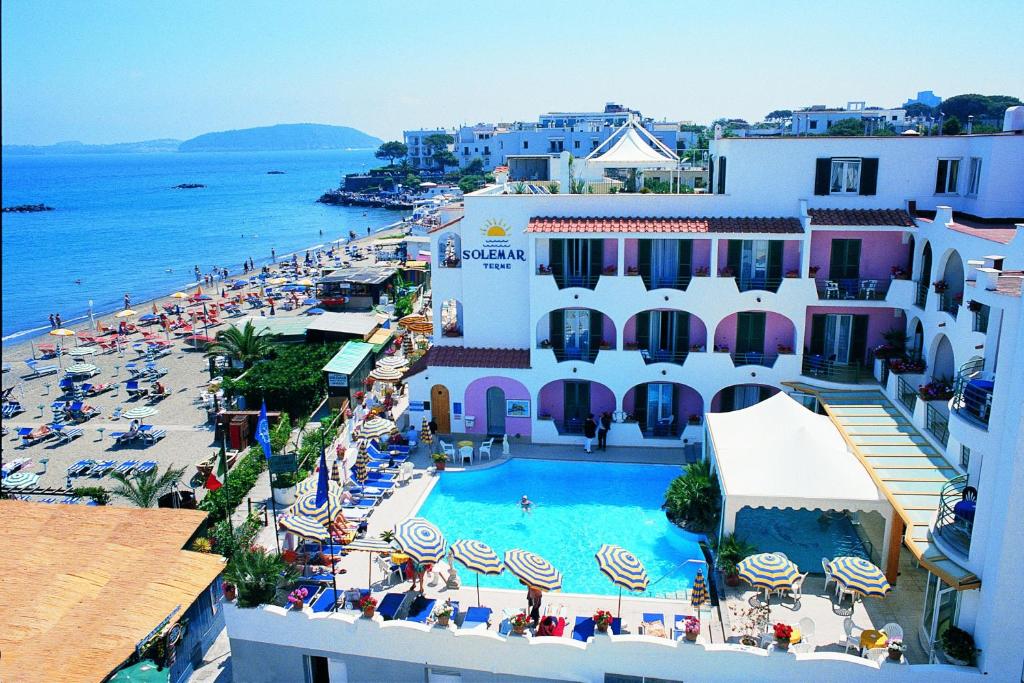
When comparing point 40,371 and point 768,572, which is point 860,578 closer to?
point 768,572

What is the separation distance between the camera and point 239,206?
189125mm

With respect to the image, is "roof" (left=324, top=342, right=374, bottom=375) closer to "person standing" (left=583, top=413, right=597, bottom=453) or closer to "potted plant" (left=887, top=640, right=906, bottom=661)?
"person standing" (left=583, top=413, right=597, bottom=453)

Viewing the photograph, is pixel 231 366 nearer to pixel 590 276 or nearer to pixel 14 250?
pixel 590 276

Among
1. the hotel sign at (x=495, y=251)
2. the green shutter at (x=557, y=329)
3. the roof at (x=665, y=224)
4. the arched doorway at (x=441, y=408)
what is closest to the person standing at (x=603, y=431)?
the green shutter at (x=557, y=329)

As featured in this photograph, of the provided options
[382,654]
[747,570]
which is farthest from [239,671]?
[747,570]

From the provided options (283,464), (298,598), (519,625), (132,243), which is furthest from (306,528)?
(132,243)

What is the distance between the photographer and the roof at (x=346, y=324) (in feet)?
137

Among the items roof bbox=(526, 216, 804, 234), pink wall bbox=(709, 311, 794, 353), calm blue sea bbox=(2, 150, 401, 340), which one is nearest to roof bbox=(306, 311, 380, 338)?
roof bbox=(526, 216, 804, 234)

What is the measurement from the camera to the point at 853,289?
27797mm

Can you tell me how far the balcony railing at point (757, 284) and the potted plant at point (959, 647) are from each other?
570 inches

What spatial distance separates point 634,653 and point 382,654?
18.3 ft

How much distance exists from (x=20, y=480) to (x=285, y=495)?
11336 millimetres

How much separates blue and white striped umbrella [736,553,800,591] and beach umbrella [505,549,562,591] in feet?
14.2

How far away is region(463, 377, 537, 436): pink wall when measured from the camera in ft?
97.6
